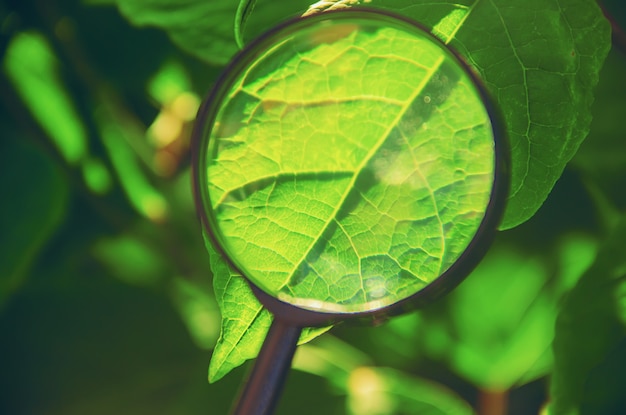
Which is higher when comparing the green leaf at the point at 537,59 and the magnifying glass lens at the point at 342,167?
the green leaf at the point at 537,59

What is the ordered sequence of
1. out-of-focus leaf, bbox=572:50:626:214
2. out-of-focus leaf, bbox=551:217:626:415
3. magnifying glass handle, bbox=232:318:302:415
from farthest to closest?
1. out-of-focus leaf, bbox=572:50:626:214
2. out-of-focus leaf, bbox=551:217:626:415
3. magnifying glass handle, bbox=232:318:302:415

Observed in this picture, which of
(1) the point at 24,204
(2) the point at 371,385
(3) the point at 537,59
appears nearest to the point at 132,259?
(1) the point at 24,204

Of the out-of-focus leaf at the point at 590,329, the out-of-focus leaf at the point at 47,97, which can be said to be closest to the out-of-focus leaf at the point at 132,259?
the out-of-focus leaf at the point at 47,97

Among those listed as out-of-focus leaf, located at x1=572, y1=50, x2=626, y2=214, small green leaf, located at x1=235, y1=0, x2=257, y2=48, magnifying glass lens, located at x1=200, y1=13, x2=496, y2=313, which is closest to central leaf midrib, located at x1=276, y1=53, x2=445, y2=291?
magnifying glass lens, located at x1=200, y1=13, x2=496, y2=313

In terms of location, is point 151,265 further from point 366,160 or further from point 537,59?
point 537,59

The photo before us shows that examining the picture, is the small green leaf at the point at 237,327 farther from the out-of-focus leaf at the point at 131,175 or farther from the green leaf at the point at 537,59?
the out-of-focus leaf at the point at 131,175

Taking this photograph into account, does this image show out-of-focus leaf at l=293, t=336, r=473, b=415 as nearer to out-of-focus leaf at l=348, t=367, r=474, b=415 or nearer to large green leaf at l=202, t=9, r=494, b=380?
out-of-focus leaf at l=348, t=367, r=474, b=415
